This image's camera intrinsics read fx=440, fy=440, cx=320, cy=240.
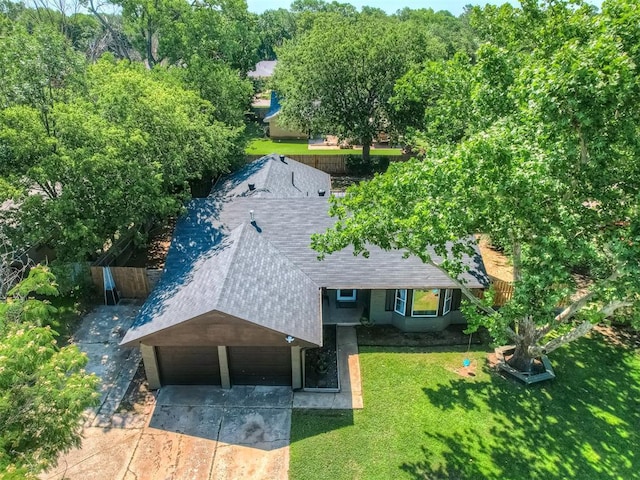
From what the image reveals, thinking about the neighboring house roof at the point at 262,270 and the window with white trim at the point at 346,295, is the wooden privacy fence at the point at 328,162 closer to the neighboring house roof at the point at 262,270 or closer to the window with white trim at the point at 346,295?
the neighboring house roof at the point at 262,270

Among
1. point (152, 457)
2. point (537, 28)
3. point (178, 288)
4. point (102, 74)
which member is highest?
point (537, 28)

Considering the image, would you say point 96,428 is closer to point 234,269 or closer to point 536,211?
point 234,269

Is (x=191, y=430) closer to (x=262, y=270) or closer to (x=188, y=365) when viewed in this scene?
(x=188, y=365)

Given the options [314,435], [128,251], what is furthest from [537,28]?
[128,251]

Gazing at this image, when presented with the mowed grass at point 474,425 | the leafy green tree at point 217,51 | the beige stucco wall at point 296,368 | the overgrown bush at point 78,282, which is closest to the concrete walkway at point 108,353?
the overgrown bush at point 78,282

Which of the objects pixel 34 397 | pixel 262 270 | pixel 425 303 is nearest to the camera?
pixel 34 397

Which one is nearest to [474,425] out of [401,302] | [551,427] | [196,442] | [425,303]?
[551,427]
